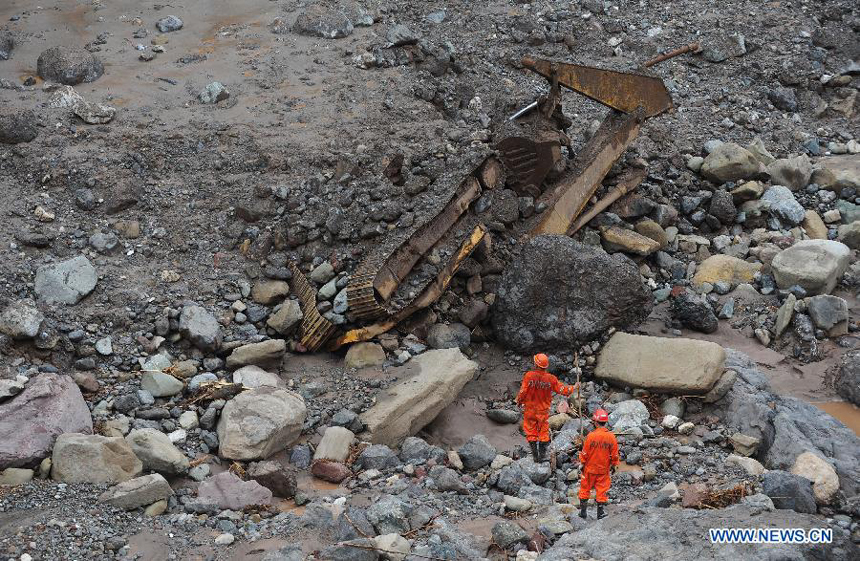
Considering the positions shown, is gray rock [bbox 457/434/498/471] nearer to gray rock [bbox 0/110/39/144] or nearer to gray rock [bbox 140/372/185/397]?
gray rock [bbox 140/372/185/397]

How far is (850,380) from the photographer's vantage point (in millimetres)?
7414

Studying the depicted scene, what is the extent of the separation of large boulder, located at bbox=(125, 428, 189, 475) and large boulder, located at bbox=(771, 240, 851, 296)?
574 centimetres

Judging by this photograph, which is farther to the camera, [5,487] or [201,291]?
[201,291]

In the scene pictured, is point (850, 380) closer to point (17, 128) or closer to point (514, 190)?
point (514, 190)

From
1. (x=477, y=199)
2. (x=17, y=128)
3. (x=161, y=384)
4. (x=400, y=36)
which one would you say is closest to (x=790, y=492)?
(x=477, y=199)

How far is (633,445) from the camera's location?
6.70 meters

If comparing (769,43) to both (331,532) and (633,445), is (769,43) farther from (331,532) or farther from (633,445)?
(331,532)

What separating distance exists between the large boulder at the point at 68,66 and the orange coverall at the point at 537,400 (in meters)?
6.80

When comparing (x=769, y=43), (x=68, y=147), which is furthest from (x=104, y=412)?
(x=769, y=43)

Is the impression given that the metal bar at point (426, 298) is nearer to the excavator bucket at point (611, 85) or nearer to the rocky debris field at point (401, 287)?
the rocky debris field at point (401, 287)

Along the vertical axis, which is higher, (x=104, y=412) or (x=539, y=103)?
(x=539, y=103)

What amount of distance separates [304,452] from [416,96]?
5387mm

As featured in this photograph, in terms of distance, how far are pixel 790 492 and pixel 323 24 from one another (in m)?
8.47

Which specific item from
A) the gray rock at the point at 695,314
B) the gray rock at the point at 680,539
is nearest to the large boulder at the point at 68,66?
the gray rock at the point at 695,314
